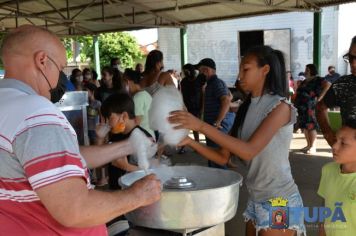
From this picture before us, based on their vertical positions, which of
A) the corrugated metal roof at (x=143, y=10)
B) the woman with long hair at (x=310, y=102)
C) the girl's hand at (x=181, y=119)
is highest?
the corrugated metal roof at (x=143, y=10)

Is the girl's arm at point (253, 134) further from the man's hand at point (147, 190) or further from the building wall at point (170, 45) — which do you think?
the building wall at point (170, 45)

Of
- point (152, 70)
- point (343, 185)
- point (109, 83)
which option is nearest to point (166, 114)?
point (343, 185)

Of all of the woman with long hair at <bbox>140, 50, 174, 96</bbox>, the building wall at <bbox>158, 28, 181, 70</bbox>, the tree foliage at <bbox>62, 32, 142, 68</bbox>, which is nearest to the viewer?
the woman with long hair at <bbox>140, 50, 174, 96</bbox>

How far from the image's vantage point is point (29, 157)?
969mm

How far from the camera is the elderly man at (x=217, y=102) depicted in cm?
450

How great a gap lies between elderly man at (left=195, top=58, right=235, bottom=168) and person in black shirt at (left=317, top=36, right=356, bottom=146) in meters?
2.00

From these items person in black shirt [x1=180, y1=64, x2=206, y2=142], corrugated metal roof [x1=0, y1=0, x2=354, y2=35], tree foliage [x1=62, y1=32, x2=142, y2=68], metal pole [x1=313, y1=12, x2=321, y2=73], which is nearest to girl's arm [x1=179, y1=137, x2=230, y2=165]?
person in black shirt [x1=180, y1=64, x2=206, y2=142]

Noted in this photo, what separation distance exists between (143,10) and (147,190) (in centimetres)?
792

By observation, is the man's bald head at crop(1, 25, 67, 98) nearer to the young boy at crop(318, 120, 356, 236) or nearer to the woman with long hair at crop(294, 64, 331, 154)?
the young boy at crop(318, 120, 356, 236)

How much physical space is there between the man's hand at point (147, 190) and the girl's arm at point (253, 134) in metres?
0.40

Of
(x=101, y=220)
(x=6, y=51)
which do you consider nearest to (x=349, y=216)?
(x=101, y=220)

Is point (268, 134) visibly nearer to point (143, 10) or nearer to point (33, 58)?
point (33, 58)

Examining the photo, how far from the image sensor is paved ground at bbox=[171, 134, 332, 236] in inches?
144

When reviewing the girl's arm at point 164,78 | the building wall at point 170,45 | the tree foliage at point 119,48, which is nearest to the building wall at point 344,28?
the building wall at point 170,45
